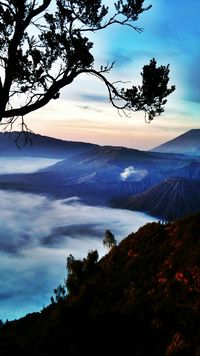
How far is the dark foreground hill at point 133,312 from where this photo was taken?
353 inches

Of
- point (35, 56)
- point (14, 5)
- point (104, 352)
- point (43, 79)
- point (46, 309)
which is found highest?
point (14, 5)

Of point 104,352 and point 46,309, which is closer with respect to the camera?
point 104,352

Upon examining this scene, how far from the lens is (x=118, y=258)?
1548cm

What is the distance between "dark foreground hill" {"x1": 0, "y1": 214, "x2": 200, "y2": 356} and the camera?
8977 mm

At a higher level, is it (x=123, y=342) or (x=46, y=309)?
(x=123, y=342)

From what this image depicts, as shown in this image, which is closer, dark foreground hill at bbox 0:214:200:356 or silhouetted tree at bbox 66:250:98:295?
dark foreground hill at bbox 0:214:200:356

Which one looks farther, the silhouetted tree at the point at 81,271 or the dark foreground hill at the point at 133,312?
the silhouetted tree at the point at 81,271

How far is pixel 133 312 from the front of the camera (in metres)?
10.2

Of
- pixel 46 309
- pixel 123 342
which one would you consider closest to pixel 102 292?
pixel 123 342

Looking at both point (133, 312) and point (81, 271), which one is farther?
point (81, 271)

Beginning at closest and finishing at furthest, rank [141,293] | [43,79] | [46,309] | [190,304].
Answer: [190,304]
[43,79]
[141,293]
[46,309]

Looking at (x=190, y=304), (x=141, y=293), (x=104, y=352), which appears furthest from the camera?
(x=141, y=293)

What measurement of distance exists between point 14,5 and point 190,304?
27.7 ft

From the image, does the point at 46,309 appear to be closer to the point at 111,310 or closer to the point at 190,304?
the point at 111,310
